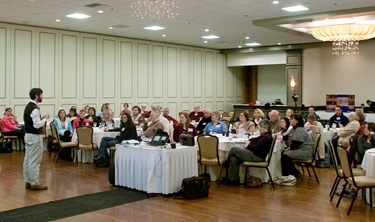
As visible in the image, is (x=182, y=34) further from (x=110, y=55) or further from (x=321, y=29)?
(x=321, y=29)

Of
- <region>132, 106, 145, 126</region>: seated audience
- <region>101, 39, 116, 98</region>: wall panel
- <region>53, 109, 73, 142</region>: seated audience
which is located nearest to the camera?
<region>53, 109, 73, 142</region>: seated audience

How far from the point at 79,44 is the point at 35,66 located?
1891 mm

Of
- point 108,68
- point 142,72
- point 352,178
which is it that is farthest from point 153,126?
point 142,72

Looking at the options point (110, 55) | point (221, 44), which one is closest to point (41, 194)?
point (110, 55)

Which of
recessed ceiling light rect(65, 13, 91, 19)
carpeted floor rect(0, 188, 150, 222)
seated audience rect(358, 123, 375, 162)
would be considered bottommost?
carpeted floor rect(0, 188, 150, 222)

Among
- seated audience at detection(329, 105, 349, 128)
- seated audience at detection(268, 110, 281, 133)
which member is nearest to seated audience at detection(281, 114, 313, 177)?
seated audience at detection(268, 110, 281, 133)

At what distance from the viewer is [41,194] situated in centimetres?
701

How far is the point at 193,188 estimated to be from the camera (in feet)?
22.0

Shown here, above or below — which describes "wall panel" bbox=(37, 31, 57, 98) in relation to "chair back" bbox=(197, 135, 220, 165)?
above

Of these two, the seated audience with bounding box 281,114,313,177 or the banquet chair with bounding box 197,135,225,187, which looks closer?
the banquet chair with bounding box 197,135,225,187

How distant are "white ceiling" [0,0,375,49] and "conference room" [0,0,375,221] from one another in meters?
0.03

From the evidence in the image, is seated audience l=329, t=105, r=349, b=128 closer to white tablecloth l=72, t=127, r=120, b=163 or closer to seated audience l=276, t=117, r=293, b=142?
seated audience l=276, t=117, r=293, b=142

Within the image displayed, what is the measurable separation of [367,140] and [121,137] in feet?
15.7

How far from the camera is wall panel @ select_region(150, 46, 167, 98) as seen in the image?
18.2 meters
